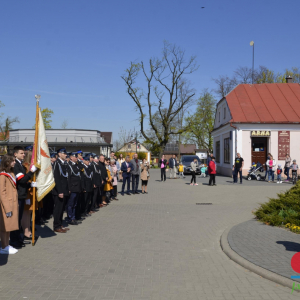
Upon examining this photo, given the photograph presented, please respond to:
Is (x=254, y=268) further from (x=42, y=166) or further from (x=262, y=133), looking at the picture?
(x=262, y=133)

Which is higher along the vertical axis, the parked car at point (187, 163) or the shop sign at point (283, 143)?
the shop sign at point (283, 143)

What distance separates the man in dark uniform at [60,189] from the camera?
320 inches

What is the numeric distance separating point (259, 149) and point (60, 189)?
76.7 feet

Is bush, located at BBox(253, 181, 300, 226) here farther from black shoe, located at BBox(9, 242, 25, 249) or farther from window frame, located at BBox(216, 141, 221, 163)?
window frame, located at BBox(216, 141, 221, 163)

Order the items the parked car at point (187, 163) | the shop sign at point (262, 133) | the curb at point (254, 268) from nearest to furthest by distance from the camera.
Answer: the curb at point (254, 268), the shop sign at point (262, 133), the parked car at point (187, 163)

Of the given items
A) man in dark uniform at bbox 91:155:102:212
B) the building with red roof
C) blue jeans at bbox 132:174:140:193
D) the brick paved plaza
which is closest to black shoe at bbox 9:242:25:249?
the brick paved plaza

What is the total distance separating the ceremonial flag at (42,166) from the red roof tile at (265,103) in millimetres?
22899

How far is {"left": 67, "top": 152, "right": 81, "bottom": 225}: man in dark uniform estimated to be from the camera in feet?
29.4

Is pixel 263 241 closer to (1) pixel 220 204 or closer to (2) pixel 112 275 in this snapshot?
(2) pixel 112 275

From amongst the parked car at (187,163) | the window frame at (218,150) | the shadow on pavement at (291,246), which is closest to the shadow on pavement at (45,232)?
the shadow on pavement at (291,246)

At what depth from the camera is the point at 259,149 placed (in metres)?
28.9

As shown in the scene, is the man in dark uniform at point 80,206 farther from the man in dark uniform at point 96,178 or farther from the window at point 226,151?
the window at point 226,151

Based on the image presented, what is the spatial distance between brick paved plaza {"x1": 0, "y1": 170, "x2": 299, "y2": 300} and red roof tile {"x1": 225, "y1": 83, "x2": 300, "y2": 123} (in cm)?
2009

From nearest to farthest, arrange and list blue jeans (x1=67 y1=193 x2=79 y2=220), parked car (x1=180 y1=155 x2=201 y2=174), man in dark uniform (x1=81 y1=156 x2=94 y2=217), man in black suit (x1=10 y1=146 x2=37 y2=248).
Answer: man in black suit (x1=10 y1=146 x2=37 y2=248) → blue jeans (x1=67 y1=193 x2=79 y2=220) → man in dark uniform (x1=81 y1=156 x2=94 y2=217) → parked car (x1=180 y1=155 x2=201 y2=174)
